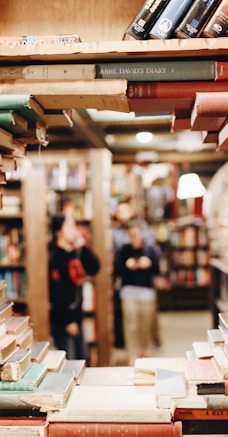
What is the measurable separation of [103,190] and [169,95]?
3411 millimetres

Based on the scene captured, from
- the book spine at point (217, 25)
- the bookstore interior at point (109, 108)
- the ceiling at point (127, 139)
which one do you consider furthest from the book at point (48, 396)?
the ceiling at point (127, 139)

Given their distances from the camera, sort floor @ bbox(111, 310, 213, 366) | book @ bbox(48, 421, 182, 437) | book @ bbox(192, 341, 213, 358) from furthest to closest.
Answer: floor @ bbox(111, 310, 213, 366), book @ bbox(192, 341, 213, 358), book @ bbox(48, 421, 182, 437)

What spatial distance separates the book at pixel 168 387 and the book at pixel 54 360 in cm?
37

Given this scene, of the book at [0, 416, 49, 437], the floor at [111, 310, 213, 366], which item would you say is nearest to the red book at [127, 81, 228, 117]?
the book at [0, 416, 49, 437]

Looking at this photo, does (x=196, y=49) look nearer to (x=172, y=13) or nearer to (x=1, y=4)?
(x=172, y=13)

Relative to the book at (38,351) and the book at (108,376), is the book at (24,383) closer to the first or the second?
the book at (38,351)

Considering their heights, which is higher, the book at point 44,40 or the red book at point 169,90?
the book at point 44,40

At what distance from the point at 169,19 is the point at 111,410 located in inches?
48.2

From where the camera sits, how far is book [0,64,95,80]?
158cm

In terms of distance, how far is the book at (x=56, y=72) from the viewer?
5.20 feet

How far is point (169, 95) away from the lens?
5.26ft

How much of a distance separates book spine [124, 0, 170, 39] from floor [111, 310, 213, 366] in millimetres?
4334

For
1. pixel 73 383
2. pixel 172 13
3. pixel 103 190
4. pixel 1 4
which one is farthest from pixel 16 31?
pixel 103 190

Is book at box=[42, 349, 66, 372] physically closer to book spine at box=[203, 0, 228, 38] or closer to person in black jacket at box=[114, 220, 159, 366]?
book spine at box=[203, 0, 228, 38]
